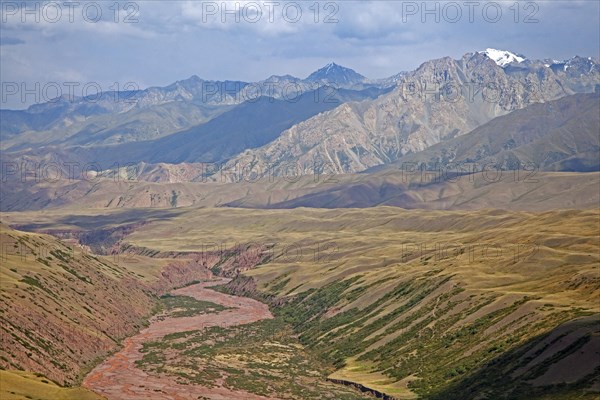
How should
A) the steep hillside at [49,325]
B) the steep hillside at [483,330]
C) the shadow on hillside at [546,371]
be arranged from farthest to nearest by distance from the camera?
the steep hillside at [49,325] → the steep hillside at [483,330] → the shadow on hillside at [546,371]

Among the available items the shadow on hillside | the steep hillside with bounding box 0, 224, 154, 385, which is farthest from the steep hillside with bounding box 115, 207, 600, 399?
the steep hillside with bounding box 0, 224, 154, 385

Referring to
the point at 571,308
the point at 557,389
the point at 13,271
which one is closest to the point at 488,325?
the point at 571,308

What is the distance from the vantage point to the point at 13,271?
597 feet

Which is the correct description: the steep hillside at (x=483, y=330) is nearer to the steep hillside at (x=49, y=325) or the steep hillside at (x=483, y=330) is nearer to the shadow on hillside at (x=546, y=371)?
the shadow on hillside at (x=546, y=371)

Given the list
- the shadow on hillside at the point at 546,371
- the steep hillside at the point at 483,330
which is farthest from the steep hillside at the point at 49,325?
the shadow on hillside at the point at 546,371

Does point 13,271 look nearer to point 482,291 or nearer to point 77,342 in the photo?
point 77,342

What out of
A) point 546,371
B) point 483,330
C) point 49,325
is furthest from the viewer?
point 49,325

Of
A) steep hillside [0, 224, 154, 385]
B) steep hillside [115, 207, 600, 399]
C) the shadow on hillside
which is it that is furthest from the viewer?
steep hillside [0, 224, 154, 385]

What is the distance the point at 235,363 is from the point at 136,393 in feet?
106

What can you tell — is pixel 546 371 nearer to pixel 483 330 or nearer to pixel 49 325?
pixel 483 330

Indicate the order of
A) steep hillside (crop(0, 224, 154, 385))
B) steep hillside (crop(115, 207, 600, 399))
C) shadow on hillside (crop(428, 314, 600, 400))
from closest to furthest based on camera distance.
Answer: shadow on hillside (crop(428, 314, 600, 400)), steep hillside (crop(115, 207, 600, 399)), steep hillside (crop(0, 224, 154, 385))

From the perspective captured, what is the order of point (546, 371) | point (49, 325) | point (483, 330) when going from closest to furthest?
point (546, 371) → point (483, 330) → point (49, 325)

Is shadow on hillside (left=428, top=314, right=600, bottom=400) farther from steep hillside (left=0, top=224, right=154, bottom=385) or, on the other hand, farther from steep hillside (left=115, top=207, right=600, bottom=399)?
steep hillside (left=0, top=224, right=154, bottom=385)

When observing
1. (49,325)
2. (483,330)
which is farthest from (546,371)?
(49,325)
